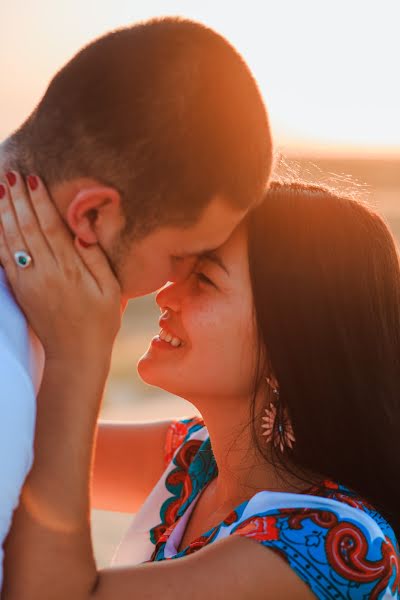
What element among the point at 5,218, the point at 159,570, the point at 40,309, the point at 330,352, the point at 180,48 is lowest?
the point at 159,570

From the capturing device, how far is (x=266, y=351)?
8.48 feet

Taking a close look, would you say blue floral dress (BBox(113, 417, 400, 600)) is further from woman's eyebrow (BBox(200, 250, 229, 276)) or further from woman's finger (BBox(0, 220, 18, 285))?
woman's finger (BBox(0, 220, 18, 285))

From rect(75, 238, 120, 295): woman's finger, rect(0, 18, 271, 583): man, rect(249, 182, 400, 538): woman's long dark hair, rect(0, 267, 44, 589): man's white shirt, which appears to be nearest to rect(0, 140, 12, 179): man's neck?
rect(0, 18, 271, 583): man

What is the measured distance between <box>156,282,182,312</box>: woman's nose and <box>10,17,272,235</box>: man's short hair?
0.58 m

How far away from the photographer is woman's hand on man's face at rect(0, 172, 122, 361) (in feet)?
6.81

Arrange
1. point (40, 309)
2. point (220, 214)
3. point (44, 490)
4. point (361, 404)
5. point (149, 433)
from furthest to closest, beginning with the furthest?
1. point (149, 433)
2. point (361, 404)
3. point (220, 214)
4. point (40, 309)
5. point (44, 490)

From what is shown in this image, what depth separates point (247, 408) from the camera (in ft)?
8.89

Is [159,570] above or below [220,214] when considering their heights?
below

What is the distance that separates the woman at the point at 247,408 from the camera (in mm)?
2010

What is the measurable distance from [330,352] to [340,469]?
0.34 m

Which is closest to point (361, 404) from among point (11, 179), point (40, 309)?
point (40, 309)

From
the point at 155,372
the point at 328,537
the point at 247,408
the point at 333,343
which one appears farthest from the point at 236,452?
the point at 328,537

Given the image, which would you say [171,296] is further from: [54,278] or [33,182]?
[33,182]

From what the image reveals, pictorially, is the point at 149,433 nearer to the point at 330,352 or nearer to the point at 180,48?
the point at 330,352
